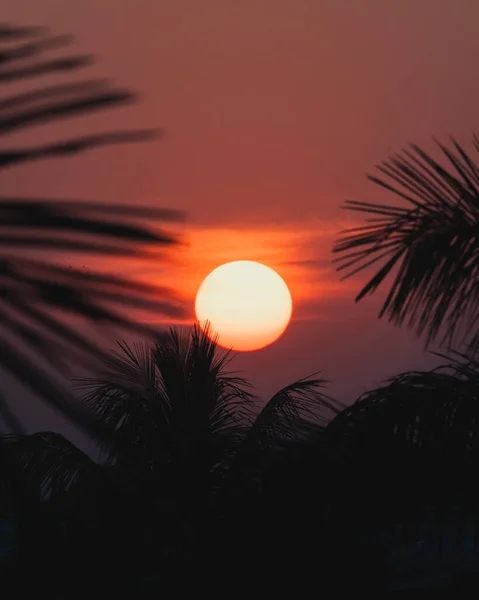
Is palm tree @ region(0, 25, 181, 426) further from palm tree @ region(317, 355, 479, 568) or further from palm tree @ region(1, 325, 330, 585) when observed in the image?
palm tree @ region(1, 325, 330, 585)

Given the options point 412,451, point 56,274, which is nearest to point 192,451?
point 412,451

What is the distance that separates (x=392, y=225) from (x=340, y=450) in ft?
5.24

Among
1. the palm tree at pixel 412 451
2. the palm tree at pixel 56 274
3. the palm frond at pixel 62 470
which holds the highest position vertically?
the palm tree at pixel 56 274

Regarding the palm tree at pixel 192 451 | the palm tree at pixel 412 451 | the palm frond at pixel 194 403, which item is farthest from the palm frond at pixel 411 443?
the palm frond at pixel 194 403

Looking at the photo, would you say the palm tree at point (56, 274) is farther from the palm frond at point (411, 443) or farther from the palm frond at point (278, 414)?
the palm frond at point (278, 414)

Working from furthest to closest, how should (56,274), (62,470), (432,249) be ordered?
(62,470) → (432,249) → (56,274)

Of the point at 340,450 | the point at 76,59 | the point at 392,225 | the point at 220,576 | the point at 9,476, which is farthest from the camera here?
the point at 220,576

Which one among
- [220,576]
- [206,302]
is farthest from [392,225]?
[220,576]

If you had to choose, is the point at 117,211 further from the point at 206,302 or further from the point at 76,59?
the point at 206,302

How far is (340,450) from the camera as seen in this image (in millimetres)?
5387

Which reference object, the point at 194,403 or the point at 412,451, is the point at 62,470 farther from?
the point at 412,451

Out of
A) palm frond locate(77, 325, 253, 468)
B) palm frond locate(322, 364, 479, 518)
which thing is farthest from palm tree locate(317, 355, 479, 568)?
palm frond locate(77, 325, 253, 468)

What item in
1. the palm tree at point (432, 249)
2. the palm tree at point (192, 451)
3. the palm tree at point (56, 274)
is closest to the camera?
the palm tree at point (56, 274)

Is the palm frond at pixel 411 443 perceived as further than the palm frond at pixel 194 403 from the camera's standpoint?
No
